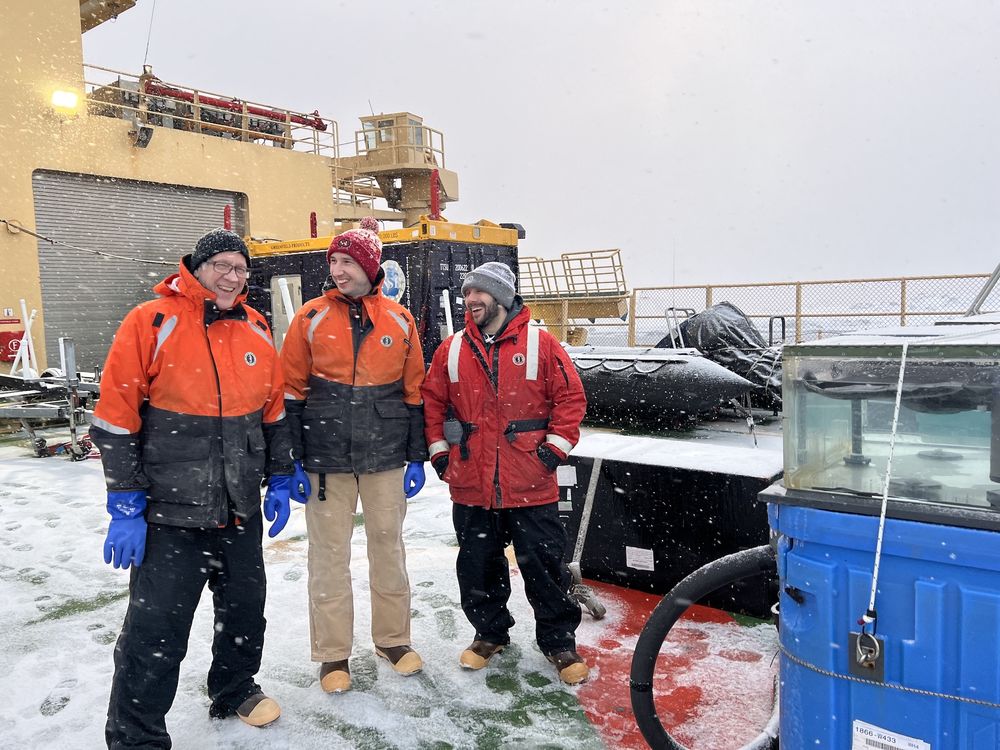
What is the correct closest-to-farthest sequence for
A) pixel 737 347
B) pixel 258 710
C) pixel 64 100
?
pixel 258 710 < pixel 737 347 < pixel 64 100

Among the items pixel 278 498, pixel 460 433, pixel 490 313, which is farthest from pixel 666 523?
pixel 278 498

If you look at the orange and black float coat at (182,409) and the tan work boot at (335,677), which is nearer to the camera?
the orange and black float coat at (182,409)

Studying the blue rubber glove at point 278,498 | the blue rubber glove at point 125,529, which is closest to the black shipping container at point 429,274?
the blue rubber glove at point 278,498

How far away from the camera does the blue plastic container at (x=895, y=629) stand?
1589mm

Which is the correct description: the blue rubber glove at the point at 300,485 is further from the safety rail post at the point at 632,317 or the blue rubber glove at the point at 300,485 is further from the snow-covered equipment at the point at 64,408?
the safety rail post at the point at 632,317

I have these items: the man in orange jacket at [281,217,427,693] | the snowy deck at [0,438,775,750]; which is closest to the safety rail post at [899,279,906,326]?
the snowy deck at [0,438,775,750]

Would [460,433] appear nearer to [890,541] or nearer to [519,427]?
[519,427]

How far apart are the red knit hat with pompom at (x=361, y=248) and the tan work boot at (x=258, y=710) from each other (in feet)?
5.50

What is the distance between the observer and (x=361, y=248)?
295 cm

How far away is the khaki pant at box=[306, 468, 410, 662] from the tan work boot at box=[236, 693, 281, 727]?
0.93 ft

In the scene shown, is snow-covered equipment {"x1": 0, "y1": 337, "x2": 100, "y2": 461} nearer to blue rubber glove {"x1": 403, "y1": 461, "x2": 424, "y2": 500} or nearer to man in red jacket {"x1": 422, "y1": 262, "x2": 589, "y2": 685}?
blue rubber glove {"x1": 403, "y1": 461, "x2": 424, "y2": 500}

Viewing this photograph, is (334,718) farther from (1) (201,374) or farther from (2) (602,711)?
(1) (201,374)

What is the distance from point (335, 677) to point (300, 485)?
0.78 m

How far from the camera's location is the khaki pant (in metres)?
3.02
